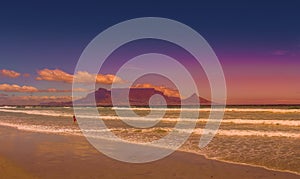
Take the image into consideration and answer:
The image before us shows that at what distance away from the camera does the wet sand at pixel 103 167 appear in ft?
36.2

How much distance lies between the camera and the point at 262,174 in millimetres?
11383

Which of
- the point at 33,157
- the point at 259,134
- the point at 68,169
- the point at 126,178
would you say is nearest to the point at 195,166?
the point at 126,178

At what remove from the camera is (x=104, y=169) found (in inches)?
469

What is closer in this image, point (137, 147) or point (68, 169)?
point (68, 169)

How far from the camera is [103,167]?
12289 mm

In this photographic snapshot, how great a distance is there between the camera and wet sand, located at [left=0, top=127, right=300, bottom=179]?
11.0 meters

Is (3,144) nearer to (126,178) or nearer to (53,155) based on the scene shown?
(53,155)

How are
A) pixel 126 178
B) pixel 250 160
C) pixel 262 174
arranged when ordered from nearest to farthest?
pixel 126 178 < pixel 262 174 < pixel 250 160

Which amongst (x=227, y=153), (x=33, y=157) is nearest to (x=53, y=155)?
(x=33, y=157)

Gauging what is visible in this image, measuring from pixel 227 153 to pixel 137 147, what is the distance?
5.05 m

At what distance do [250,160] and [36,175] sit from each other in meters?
8.84

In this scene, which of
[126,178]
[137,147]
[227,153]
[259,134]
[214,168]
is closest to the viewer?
[126,178]

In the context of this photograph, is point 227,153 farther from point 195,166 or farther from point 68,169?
point 68,169

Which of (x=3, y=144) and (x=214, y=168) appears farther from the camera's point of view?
(x=3, y=144)
